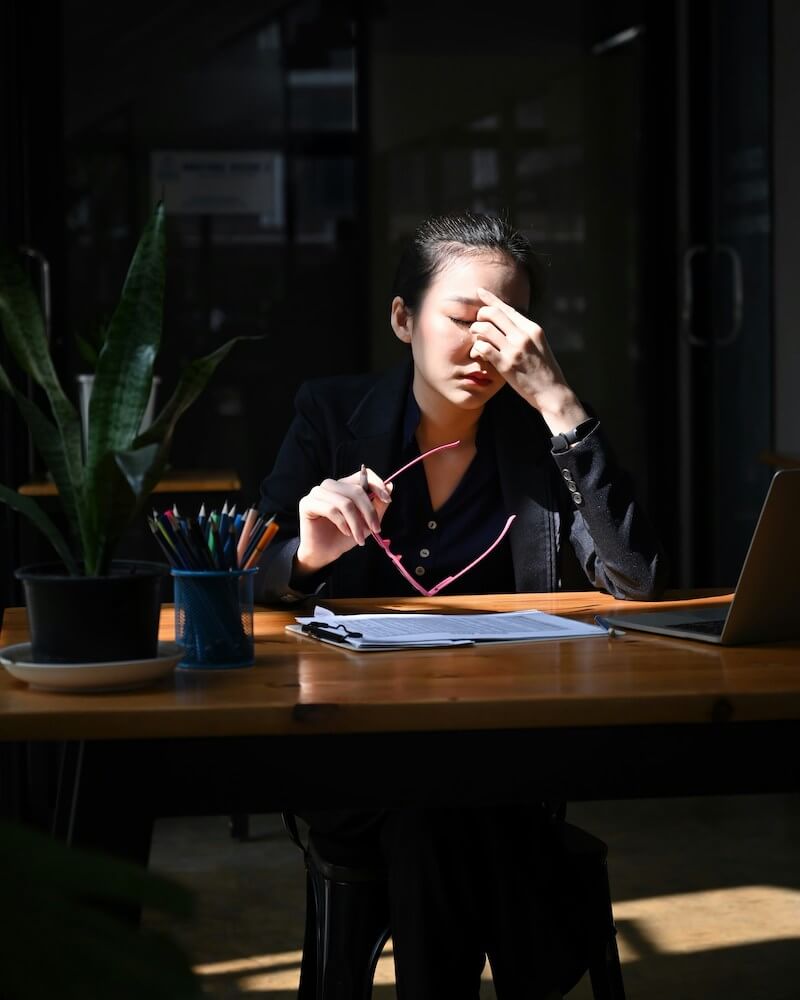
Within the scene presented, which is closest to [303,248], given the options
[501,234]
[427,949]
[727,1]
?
[727,1]

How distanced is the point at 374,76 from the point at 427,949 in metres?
3.40

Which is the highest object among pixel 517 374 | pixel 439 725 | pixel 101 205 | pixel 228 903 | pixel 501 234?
pixel 101 205

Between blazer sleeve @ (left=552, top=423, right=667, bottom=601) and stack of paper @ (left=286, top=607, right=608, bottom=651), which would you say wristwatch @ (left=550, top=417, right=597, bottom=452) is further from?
stack of paper @ (left=286, top=607, right=608, bottom=651)

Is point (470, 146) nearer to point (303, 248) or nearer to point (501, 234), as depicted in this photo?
point (303, 248)

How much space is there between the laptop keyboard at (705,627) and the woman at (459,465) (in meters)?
0.33

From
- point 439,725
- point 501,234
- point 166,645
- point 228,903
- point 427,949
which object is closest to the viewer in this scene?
point 439,725

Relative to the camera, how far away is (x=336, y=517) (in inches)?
66.6

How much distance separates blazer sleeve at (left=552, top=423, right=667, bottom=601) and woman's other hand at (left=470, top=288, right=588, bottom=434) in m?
0.06

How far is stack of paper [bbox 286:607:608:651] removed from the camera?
1463 millimetres

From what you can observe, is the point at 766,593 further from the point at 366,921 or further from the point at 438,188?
the point at 438,188

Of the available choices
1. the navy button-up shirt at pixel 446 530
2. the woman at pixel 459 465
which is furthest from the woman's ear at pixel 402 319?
the navy button-up shirt at pixel 446 530

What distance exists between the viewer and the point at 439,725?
1129 millimetres

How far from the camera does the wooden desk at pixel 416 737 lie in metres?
1.11

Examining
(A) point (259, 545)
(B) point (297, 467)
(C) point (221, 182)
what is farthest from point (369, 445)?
(C) point (221, 182)
